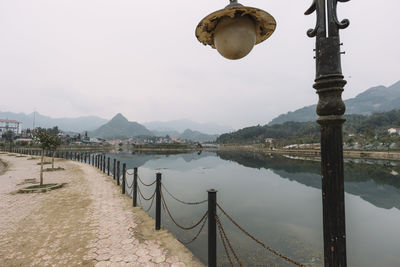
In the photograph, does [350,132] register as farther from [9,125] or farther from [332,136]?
[9,125]

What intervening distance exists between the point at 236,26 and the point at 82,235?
233 inches

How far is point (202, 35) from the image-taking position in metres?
2.22

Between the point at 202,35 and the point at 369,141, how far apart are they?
68517 millimetres

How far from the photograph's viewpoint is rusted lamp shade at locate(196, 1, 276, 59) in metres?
1.88

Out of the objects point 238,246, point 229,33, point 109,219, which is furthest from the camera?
point 238,246

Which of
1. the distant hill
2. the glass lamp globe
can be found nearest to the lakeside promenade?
the glass lamp globe

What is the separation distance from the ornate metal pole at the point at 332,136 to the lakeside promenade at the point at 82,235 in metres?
3.12

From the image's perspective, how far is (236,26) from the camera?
1.92m

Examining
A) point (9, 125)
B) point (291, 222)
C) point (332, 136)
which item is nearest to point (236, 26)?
point (332, 136)

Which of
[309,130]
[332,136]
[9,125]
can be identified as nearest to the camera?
[332,136]

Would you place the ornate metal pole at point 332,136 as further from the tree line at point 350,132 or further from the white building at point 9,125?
the white building at point 9,125

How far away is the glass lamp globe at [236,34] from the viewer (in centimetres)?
192

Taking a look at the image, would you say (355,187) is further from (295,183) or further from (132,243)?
(132,243)

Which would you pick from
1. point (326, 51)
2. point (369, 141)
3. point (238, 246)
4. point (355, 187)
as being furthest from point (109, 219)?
point (369, 141)
